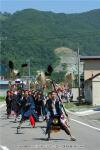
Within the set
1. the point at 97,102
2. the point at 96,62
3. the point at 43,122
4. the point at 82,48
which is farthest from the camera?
the point at 82,48

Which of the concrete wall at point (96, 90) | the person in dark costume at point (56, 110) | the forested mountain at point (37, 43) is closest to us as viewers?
the person in dark costume at point (56, 110)

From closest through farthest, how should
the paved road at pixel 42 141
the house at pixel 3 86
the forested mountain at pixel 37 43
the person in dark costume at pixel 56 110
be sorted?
the paved road at pixel 42 141 < the person in dark costume at pixel 56 110 < the house at pixel 3 86 < the forested mountain at pixel 37 43

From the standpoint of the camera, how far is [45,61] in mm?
157500

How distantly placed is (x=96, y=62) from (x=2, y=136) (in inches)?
1960

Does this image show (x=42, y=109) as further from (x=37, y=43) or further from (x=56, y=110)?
(x=37, y=43)

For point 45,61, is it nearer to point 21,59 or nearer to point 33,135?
point 21,59

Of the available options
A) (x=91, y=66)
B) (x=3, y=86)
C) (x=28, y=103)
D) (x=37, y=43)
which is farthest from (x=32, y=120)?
(x=37, y=43)

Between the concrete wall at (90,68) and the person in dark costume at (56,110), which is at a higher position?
the concrete wall at (90,68)

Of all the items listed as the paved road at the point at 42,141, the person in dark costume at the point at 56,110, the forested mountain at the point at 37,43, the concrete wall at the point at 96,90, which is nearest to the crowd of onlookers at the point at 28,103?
the person in dark costume at the point at 56,110

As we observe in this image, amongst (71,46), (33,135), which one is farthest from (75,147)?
(71,46)

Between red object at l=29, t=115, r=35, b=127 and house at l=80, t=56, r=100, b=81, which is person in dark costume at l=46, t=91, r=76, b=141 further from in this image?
house at l=80, t=56, r=100, b=81

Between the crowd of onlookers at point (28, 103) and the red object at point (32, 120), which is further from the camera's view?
the red object at point (32, 120)

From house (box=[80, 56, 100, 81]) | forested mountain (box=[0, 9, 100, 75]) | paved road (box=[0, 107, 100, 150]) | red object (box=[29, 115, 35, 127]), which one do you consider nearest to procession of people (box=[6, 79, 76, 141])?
red object (box=[29, 115, 35, 127])

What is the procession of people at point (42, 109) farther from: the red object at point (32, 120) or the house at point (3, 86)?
the house at point (3, 86)
